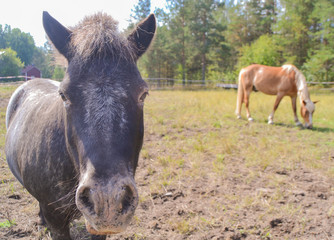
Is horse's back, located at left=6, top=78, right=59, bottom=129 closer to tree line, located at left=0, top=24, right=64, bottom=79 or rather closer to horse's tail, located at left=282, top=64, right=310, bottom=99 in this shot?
horse's tail, located at left=282, top=64, right=310, bottom=99

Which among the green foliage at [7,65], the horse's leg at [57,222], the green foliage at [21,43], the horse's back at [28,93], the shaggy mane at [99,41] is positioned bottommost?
the horse's leg at [57,222]

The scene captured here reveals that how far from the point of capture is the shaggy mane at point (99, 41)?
155 cm

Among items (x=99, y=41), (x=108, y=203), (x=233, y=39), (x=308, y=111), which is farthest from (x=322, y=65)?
(x=108, y=203)

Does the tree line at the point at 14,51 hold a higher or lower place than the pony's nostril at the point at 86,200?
higher

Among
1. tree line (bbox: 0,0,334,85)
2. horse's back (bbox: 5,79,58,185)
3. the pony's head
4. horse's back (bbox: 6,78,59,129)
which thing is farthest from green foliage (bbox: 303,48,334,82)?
horse's back (bbox: 5,79,58,185)

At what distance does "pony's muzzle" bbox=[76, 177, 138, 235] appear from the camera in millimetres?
1133

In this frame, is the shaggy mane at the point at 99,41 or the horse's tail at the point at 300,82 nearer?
the shaggy mane at the point at 99,41

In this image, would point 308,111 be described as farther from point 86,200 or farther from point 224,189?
point 86,200

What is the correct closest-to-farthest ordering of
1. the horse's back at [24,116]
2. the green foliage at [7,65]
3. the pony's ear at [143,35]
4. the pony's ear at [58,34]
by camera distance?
the pony's ear at [58,34]
the pony's ear at [143,35]
the horse's back at [24,116]
the green foliage at [7,65]

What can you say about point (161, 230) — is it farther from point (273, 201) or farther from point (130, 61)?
point (130, 61)

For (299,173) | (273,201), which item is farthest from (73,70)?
(299,173)

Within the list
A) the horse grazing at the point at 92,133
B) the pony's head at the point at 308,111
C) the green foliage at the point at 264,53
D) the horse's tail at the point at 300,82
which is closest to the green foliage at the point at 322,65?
the green foliage at the point at 264,53

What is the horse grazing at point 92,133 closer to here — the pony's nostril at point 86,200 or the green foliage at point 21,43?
the pony's nostril at point 86,200

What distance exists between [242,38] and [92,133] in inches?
1438
